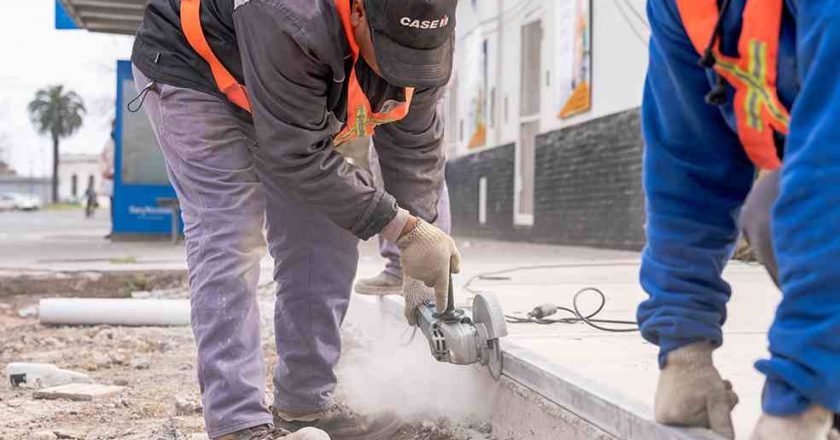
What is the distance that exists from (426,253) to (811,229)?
60.9 inches

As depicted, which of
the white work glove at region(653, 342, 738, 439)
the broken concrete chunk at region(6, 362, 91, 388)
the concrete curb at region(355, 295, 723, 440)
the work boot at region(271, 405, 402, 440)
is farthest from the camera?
the broken concrete chunk at region(6, 362, 91, 388)

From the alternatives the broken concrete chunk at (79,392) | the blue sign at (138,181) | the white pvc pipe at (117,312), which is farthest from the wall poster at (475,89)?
the broken concrete chunk at (79,392)

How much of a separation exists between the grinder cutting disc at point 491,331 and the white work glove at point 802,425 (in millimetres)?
1614

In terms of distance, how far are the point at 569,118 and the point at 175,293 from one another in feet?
18.6

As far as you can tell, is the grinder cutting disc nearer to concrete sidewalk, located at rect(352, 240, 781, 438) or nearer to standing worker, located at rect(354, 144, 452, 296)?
concrete sidewalk, located at rect(352, 240, 781, 438)

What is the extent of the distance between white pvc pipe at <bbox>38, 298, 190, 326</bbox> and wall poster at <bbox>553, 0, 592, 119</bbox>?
6.08m

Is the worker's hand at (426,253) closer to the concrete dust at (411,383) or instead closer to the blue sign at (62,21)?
the concrete dust at (411,383)

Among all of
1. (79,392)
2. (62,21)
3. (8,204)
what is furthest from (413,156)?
(8,204)

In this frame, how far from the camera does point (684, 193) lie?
5.43 feet

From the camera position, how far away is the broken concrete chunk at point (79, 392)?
358cm

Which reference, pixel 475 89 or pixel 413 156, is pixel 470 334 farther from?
pixel 475 89

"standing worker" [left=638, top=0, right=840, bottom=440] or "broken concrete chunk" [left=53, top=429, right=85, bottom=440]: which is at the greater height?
"standing worker" [left=638, top=0, right=840, bottom=440]

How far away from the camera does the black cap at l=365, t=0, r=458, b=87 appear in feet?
7.49

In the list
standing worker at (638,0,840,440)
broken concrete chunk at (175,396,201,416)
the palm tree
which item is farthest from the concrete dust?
the palm tree
